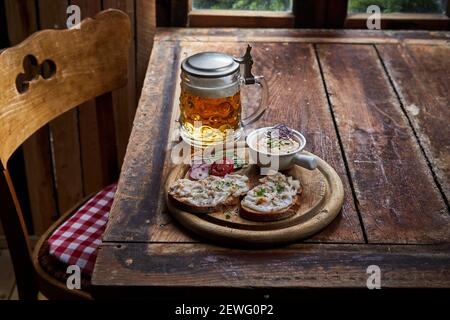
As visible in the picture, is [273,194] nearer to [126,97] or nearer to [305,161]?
[305,161]

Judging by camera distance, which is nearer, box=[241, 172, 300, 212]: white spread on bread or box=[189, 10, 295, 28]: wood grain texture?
box=[241, 172, 300, 212]: white spread on bread

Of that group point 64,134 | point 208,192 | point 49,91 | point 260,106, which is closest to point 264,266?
point 208,192

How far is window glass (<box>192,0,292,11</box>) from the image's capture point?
2.37 meters

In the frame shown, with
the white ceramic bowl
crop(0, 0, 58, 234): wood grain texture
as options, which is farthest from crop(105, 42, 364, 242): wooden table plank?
crop(0, 0, 58, 234): wood grain texture

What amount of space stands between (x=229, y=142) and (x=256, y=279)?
0.47 metres

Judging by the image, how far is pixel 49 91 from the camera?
187 cm

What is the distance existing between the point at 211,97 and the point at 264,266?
0.44 metres

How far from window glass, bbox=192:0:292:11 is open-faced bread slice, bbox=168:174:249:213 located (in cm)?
107

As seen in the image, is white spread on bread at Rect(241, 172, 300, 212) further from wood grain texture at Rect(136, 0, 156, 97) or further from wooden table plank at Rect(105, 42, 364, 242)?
wood grain texture at Rect(136, 0, 156, 97)

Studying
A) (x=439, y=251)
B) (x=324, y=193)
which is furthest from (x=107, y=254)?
(x=439, y=251)

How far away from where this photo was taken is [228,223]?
4.34 feet
